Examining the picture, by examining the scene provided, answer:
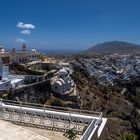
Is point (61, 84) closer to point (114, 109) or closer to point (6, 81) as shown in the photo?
point (6, 81)

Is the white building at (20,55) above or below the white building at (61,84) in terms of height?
above

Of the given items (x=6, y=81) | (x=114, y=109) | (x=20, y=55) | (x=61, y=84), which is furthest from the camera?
(x=20, y=55)

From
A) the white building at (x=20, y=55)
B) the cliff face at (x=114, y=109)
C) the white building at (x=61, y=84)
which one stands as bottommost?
the cliff face at (x=114, y=109)

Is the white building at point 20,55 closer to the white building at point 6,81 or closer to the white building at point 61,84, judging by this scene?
the white building at point 6,81

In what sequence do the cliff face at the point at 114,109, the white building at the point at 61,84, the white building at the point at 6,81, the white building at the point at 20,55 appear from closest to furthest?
the white building at the point at 6,81 → the white building at the point at 61,84 → the cliff face at the point at 114,109 → the white building at the point at 20,55

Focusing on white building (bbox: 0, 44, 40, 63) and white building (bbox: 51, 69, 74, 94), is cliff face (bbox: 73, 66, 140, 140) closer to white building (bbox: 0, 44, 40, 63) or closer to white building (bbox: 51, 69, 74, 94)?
white building (bbox: 51, 69, 74, 94)

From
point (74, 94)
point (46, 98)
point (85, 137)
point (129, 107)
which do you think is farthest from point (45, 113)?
point (129, 107)

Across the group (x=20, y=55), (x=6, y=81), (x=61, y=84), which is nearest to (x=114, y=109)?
(x=61, y=84)

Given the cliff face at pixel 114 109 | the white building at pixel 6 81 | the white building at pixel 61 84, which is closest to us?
the white building at pixel 6 81

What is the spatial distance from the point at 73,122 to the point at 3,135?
376 centimetres

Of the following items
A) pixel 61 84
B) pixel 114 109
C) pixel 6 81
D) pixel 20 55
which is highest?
pixel 20 55

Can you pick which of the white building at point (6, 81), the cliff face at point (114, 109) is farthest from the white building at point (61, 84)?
the white building at point (6, 81)

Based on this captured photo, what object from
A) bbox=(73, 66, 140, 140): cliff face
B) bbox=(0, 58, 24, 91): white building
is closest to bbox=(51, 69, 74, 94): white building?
bbox=(73, 66, 140, 140): cliff face

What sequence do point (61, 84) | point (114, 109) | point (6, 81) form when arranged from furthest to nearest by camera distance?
1. point (114, 109)
2. point (61, 84)
3. point (6, 81)
